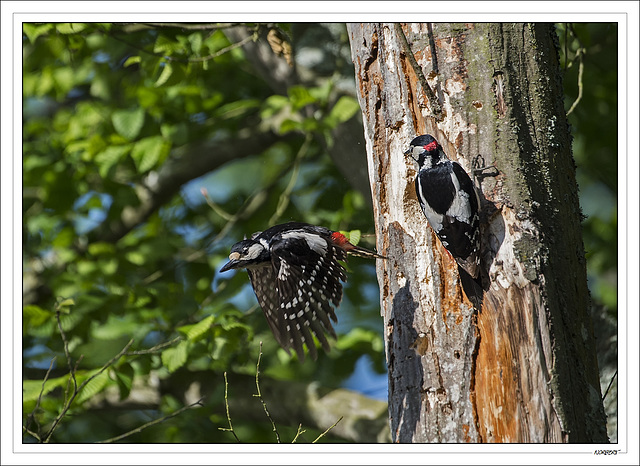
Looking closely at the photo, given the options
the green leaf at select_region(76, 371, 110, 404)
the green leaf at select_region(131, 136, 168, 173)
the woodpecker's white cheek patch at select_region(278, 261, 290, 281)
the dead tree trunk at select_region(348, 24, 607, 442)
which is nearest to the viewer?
the dead tree trunk at select_region(348, 24, 607, 442)

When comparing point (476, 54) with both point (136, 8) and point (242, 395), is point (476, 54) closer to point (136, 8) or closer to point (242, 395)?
point (136, 8)

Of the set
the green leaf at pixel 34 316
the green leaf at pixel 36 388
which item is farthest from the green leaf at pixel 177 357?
the green leaf at pixel 34 316

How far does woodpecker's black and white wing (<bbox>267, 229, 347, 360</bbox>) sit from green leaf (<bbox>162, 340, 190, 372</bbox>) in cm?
56

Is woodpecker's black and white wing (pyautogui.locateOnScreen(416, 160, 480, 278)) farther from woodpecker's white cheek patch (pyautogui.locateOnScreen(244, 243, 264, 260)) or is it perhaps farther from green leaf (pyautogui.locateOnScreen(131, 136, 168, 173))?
green leaf (pyautogui.locateOnScreen(131, 136, 168, 173))

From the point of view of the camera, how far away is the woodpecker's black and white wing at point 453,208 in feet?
4.25

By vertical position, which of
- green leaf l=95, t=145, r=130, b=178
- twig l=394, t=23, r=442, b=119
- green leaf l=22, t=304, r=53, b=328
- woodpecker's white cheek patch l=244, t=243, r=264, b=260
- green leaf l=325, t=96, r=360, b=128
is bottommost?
green leaf l=22, t=304, r=53, b=328

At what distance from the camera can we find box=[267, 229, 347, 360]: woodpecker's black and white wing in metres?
1.60

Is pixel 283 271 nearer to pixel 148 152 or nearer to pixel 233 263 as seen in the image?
pixel 233 263

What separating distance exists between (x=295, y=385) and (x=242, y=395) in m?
0.26

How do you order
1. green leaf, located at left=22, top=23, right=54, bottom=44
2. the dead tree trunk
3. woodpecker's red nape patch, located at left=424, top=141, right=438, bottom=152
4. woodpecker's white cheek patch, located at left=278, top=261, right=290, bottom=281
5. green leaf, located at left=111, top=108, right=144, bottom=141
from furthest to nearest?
green leaf, located at left=111, top=108, right=144, bottom=141 → green leaf, located at left=22, top=23, right=54, bottom=44 → woodpecker's white cheek patch, located at left=278, top=261, right=290, bottom=281 → woodpecker's red nape patch, located at left=424, top=141, right=438, bottom=152 → the dead tree trunk

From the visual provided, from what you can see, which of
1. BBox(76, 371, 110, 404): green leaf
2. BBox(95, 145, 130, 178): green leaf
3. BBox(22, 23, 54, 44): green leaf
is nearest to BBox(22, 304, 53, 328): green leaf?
BBox(76, 371, 110, 404): green leaf

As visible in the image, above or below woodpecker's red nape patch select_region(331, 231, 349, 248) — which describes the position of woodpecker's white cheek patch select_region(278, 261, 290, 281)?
below

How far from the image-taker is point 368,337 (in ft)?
8.69

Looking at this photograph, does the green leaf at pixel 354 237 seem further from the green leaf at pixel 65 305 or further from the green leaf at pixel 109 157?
the green leaf at pixel 109 157
